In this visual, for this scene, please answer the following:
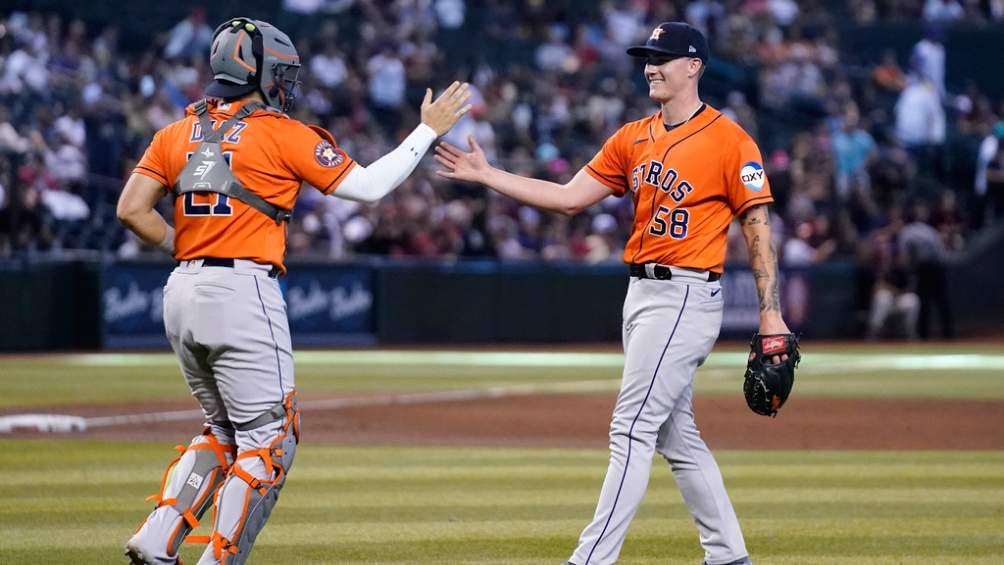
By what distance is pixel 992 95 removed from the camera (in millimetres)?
32125

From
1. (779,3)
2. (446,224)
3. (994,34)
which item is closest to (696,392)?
(446,224)

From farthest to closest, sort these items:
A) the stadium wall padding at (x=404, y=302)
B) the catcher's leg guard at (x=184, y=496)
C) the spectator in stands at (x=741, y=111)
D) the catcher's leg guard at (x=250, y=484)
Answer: the spectator in stands at (x=741, y=111)
the stadium wall padding at (x=404, y=302)
the catcher's leg guard at (x=184, y=496)
the catcher's leg guard at (x=250, y=484)

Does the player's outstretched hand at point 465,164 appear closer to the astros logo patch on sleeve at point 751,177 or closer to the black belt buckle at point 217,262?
the astros logo patch on sleeve at point 751,177

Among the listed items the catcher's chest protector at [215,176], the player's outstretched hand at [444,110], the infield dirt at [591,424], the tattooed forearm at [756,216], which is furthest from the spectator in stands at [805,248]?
the catcher's chest protector at [215,176]

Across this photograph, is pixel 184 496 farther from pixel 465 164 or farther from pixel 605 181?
pixel 605 181

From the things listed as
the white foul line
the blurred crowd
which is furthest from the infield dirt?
the blurred crowd

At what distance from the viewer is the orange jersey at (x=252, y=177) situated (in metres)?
5.76

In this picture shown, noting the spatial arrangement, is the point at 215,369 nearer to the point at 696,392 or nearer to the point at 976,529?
the point at 976,529

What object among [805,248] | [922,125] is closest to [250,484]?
[805,248]

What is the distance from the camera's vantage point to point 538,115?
2628cm

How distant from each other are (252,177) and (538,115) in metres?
20.7

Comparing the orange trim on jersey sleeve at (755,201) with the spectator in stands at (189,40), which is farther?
the spectator in stands at (189,40)

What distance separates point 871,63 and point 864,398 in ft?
53.7

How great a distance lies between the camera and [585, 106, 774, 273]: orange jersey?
20.5 ft
